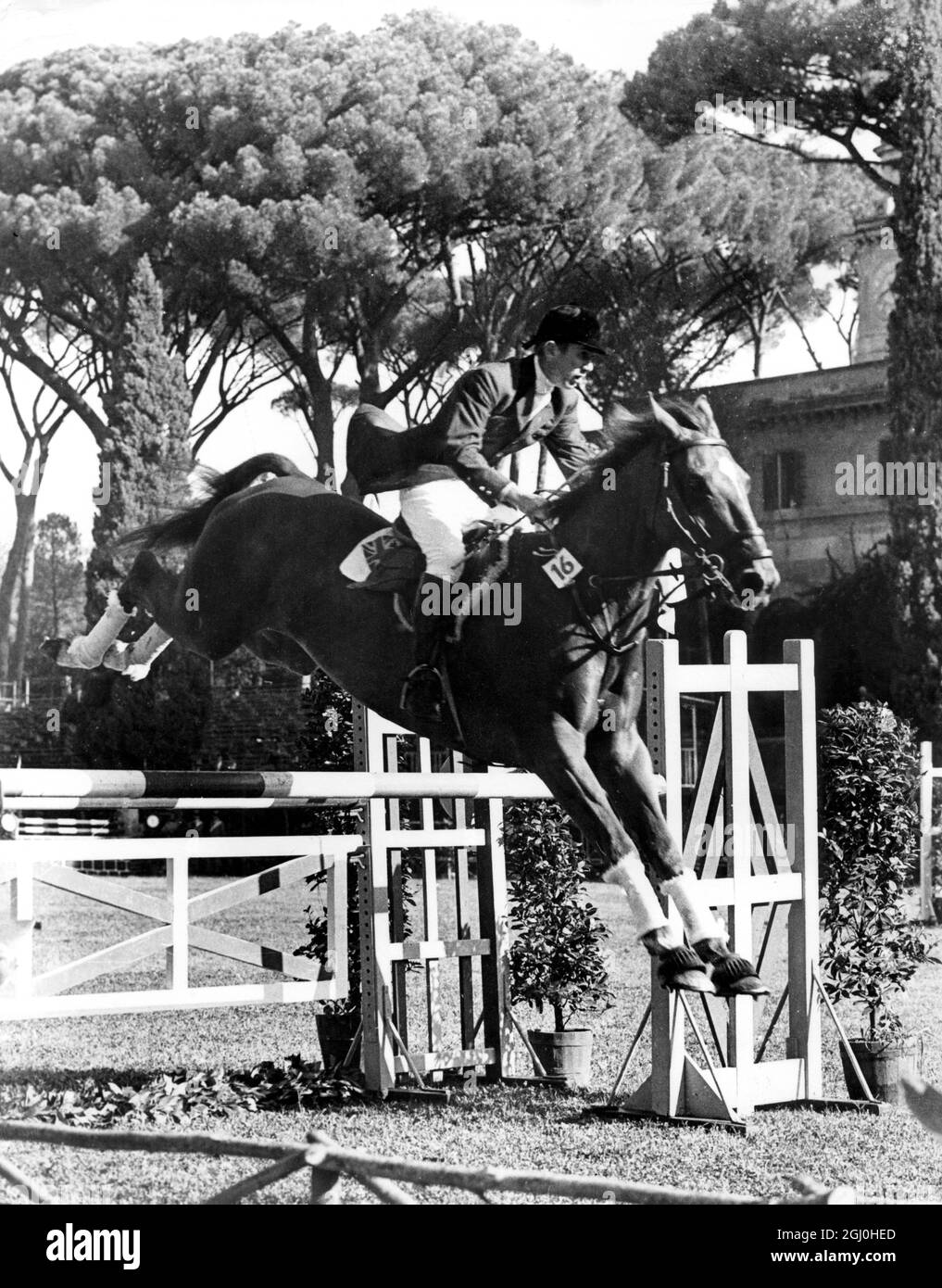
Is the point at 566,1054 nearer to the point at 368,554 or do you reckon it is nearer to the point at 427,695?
the point at 427,695

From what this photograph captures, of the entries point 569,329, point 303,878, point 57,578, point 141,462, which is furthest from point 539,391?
point 57,578

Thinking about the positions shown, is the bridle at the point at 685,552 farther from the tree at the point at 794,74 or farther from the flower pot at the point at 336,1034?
the tree at the point at 794,74

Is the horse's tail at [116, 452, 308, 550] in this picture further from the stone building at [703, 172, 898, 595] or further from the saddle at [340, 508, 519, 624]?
the stone building at [703, 172, 898, 595]

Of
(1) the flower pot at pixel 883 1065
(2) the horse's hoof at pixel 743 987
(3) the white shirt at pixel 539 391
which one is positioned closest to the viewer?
(2) the horse's hoof at pixel 743 987

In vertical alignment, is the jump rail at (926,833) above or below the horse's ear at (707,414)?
below

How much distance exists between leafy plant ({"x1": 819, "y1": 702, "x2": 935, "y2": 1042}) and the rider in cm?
197

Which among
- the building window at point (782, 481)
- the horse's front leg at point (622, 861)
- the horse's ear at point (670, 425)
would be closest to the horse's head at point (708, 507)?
the horse's ear at point (670, 425)

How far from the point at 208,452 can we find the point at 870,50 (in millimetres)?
7182

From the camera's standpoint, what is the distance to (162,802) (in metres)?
4.56

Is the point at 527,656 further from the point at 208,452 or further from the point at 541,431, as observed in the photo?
the point at 208,452

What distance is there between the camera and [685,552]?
12.4 ft

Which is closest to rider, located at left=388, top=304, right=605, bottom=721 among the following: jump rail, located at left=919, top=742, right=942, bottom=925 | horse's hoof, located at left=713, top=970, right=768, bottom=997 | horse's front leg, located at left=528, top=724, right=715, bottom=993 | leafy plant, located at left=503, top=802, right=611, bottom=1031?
horse's front leg, located at left=528, top=724, right=715, bottom=993

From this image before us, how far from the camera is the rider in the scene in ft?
13.1

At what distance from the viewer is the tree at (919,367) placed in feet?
44.5
